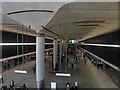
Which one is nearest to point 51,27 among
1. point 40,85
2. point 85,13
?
point 40,85

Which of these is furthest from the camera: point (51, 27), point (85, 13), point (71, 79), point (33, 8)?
point (71, 79)

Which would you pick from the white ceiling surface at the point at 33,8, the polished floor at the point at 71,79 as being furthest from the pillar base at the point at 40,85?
the white ceiling surface at the point at 33,8

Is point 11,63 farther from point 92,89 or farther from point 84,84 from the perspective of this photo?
point 92,89

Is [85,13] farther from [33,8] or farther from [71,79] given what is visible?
[71,79]

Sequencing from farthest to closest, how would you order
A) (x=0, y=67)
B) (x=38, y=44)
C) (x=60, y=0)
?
(x=0, y=67) < (x=38, y=44) < (x=60, y=0)

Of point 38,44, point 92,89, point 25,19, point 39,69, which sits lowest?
point 92,89

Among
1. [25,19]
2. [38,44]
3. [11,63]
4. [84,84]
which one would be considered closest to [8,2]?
[25,19]

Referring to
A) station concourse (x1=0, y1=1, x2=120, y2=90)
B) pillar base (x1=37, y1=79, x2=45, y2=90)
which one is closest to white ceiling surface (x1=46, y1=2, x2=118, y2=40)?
station concourse (x1=0, y1=1, x2=120, y2=90)

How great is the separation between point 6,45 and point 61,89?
37.9 feet

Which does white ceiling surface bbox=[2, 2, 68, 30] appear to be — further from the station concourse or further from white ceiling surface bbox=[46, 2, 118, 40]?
white ceiling surface bbox=[46, 2, 118, 40]

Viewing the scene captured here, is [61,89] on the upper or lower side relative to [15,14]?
lower

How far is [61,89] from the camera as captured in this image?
17.8 metres

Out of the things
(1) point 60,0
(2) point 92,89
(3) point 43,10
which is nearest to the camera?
(1) point 60,0

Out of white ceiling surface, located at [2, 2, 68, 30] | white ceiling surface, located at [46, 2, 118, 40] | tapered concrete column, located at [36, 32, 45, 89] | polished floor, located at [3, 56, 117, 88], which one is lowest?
polished floor, located at [3, 56, 117, 88]
